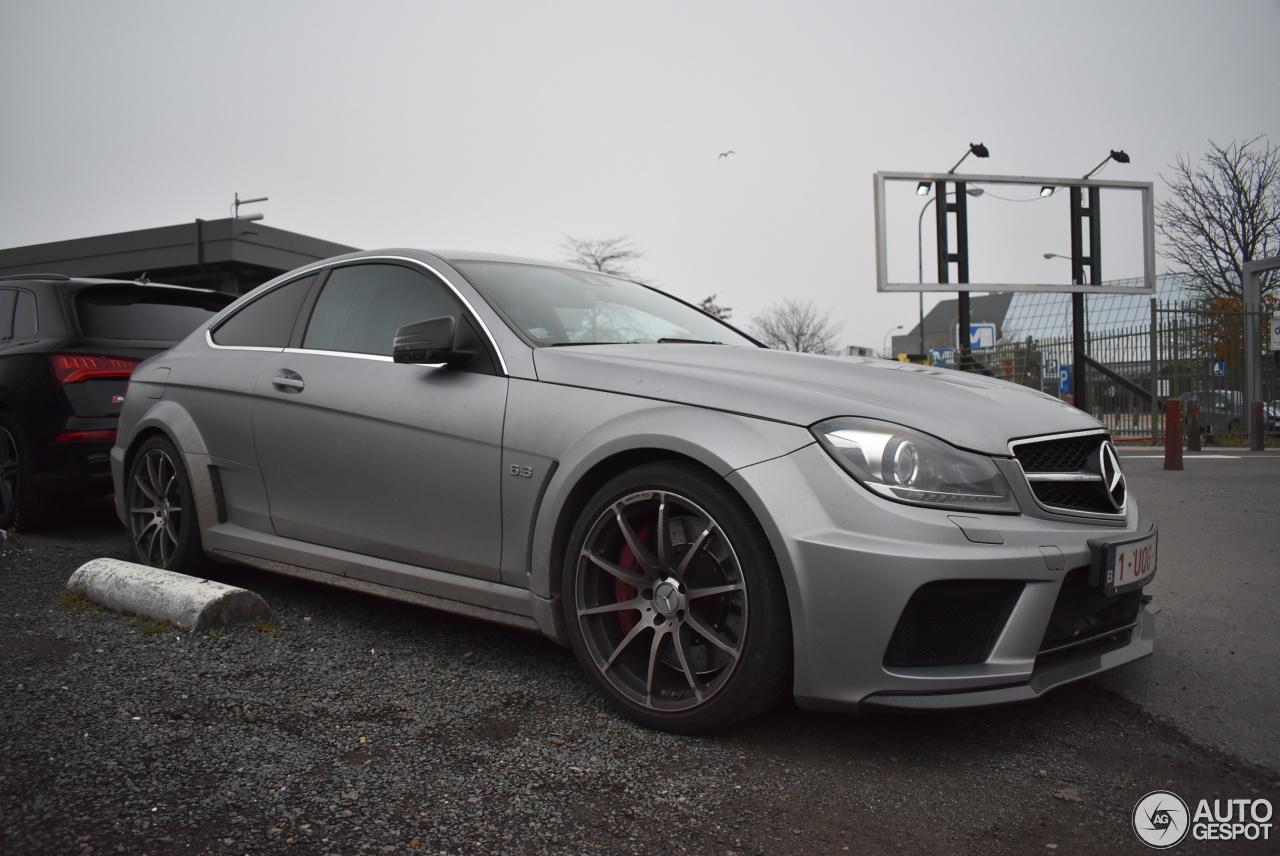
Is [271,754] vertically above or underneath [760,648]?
underneath

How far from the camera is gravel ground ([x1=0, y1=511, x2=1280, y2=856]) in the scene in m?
2.14

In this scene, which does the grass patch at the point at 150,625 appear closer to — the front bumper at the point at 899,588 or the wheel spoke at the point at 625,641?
the wheel spoke at the point at 625,641

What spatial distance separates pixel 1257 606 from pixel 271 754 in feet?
13.3

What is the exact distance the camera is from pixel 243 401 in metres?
4.07

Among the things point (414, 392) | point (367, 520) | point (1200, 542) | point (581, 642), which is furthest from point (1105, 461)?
point (1200, 542)

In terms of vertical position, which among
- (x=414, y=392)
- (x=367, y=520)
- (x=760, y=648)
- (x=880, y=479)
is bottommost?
(x=760, y=648)

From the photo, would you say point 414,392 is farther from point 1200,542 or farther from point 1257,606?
point 1200,542

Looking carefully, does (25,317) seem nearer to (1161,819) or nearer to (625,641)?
(625,641)

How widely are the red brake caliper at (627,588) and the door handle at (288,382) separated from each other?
169cm

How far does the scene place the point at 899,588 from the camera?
94.1 inches

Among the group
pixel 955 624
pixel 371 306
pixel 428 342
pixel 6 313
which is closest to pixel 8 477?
pixel 6 313

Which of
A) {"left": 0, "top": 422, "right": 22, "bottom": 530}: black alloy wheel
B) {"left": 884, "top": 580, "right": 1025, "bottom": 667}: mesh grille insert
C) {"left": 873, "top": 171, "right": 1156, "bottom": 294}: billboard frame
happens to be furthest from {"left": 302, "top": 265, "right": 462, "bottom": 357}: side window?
{"left": 873, "top": 171, "right": 1156, "bottom": 294}: billboard frame

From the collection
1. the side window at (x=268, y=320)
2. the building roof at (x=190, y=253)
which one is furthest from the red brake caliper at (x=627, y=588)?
the building roof at (x=190, y=253)

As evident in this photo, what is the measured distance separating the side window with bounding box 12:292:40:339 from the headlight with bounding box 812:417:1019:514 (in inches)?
209
